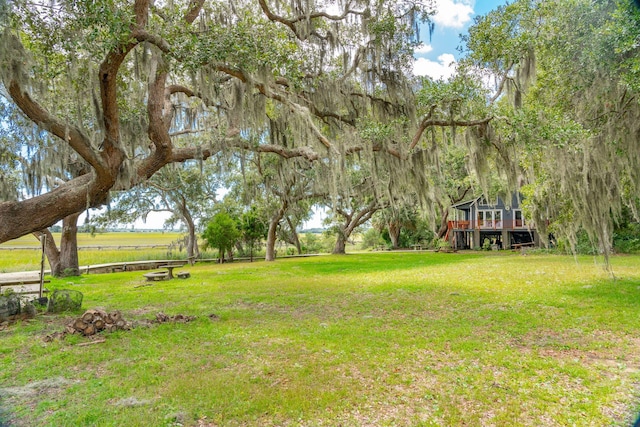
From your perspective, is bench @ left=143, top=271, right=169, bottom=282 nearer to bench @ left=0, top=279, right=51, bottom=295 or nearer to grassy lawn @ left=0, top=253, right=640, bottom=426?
bench @ left=0, top=279, right=51, bottom=295

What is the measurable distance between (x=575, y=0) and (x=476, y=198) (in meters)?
19.3

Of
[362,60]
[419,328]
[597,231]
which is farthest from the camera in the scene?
[362,60]

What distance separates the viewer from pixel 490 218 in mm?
26438

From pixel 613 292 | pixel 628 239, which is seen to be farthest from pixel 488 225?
pixel 613 292

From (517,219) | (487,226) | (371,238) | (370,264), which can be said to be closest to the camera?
(370,264)

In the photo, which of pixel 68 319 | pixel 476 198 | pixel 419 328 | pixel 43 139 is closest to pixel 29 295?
pixel 68 319

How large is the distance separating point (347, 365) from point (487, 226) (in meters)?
24.4

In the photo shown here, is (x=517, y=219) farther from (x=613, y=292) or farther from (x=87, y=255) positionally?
(x=87, y=255)

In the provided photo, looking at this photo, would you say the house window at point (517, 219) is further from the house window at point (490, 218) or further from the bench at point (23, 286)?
the bench at point (23, 286)

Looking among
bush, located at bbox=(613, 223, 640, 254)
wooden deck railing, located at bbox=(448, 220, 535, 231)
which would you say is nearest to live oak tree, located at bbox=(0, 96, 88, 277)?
bush, located at bbox=(613, 223, 640, 254)

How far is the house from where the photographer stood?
24.7 meters

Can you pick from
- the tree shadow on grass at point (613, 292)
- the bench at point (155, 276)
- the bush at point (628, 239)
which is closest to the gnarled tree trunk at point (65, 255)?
the bench at point (155, 276)

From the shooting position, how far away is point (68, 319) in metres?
6.63

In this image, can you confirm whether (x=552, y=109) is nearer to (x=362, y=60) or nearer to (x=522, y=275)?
(x=362, y=60)
